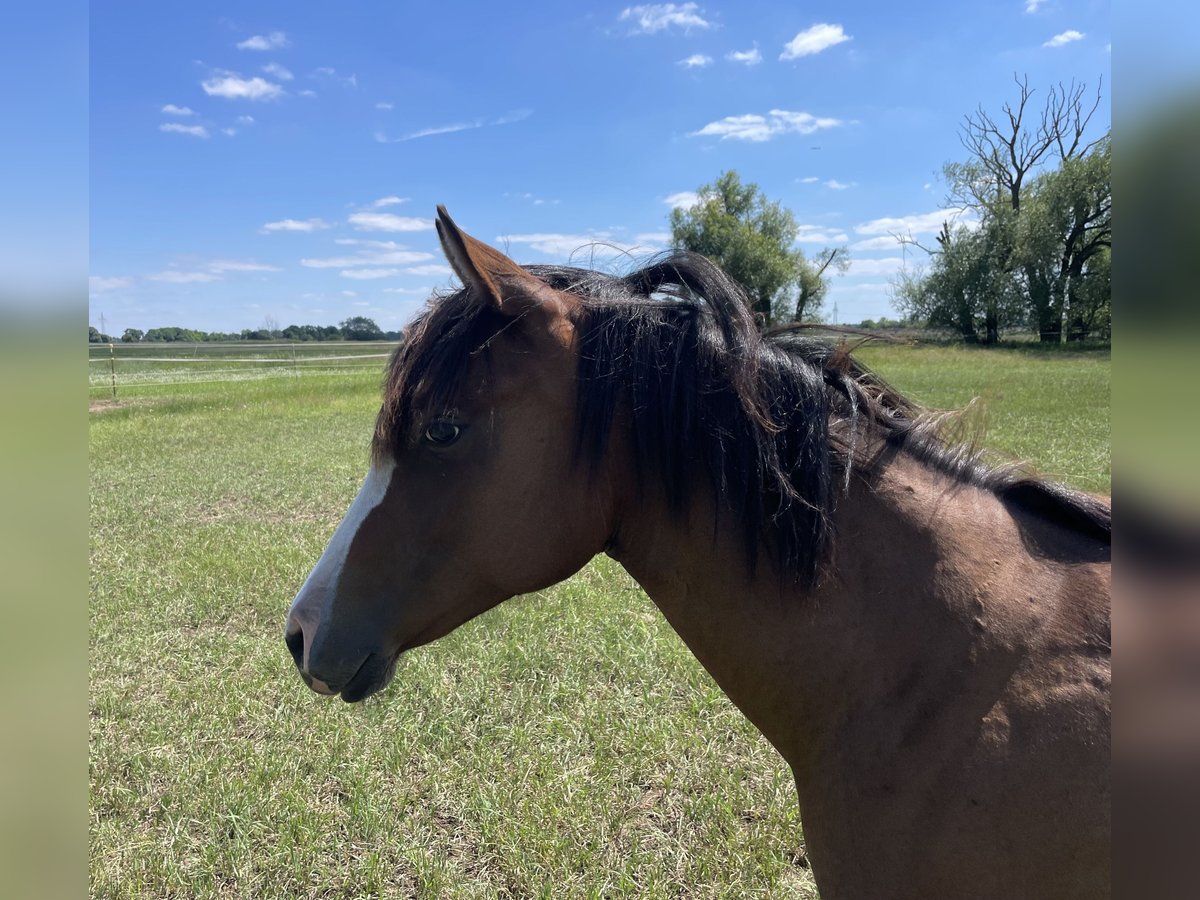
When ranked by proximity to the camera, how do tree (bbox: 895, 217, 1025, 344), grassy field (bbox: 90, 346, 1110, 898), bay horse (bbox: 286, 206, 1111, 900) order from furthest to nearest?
1. tree (bbox: 895, 217, 1025, 344)
2. grassy field (bbox: 90, 346, 1110, 898)
3. bay horse (bbox: 286, 206, 1111, 900)

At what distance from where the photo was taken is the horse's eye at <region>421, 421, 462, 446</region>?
1.52 metres

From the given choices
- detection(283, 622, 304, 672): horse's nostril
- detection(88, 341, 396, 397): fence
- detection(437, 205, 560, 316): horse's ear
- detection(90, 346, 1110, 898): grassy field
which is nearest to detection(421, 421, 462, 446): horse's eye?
detection(437, 205, 560, 316): horse's ear

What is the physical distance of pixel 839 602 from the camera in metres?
1.43

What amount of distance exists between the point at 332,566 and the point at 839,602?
1169 mm

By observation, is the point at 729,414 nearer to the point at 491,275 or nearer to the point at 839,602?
the point at 839,602

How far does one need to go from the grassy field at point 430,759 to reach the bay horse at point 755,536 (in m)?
0.50

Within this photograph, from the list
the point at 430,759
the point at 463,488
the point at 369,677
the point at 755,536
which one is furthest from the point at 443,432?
the point at 430,759

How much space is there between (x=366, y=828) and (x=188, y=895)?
0.67m

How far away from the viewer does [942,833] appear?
1.26 meters

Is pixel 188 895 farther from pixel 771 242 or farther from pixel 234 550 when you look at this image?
pixel 771 242

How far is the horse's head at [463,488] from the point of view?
4.94 ft

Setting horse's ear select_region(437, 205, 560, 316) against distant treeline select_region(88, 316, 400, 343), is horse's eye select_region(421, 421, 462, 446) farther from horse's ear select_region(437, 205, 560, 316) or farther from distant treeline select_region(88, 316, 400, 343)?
distant treeline select_region(88, 316, 400, 343)
